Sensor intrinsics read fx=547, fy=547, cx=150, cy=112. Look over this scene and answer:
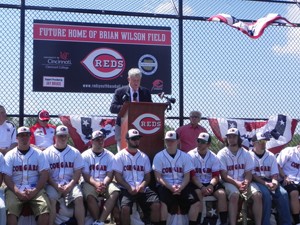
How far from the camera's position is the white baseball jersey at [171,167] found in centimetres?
816

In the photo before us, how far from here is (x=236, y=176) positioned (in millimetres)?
8617

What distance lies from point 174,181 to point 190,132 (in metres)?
1.41

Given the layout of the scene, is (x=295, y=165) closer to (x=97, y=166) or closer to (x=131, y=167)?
(x=131, y=167)

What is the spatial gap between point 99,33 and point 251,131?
332 cm

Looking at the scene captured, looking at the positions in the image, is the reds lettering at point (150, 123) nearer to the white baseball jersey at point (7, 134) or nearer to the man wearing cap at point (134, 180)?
the man wearing cap at point (134, 180)

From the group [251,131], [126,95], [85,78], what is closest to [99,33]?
[85,78]

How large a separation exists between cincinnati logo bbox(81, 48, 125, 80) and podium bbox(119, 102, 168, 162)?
131cm

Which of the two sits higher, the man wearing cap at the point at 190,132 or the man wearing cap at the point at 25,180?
the man wearing cap at the point at 190,132

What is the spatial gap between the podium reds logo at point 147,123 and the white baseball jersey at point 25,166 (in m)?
1.47

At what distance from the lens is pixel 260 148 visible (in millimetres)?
8945

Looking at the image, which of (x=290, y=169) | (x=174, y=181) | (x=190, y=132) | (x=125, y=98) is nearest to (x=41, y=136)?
(x=125, y=98)

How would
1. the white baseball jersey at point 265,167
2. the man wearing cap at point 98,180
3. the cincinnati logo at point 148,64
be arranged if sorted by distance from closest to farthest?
the man wearing cap at point 98,180, the white baseball jersey at point 265,167, the cincinnati logo at point 148,64

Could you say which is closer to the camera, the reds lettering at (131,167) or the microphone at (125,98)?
the reds lettering at (131,167)

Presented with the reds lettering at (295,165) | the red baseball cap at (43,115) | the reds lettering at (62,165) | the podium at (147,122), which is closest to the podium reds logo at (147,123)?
the podium at (147,122)
